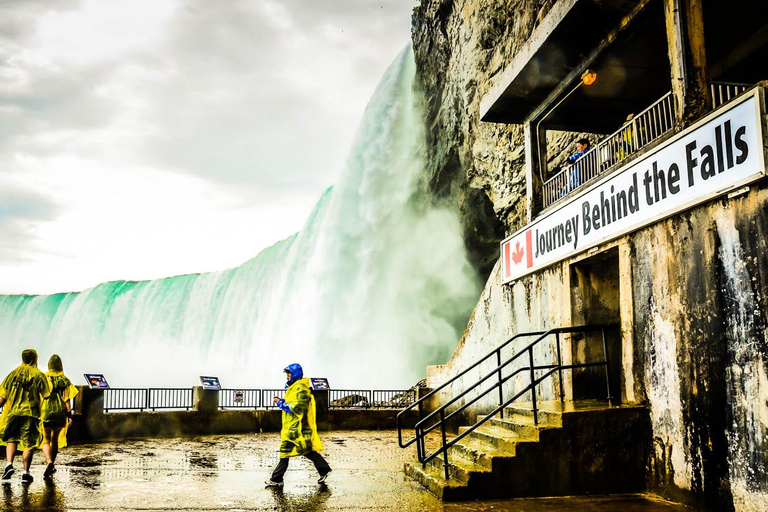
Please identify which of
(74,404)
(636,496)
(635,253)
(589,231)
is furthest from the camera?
(74,404)

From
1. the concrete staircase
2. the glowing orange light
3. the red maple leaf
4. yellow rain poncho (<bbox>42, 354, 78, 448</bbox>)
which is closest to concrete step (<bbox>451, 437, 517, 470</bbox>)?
the concrete staircase

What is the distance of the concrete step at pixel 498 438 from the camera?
7.22 meters

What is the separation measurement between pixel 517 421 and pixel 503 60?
17804 millimetres

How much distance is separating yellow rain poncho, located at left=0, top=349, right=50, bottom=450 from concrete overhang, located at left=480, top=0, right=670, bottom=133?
29.3ft

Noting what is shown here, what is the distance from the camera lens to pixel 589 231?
8.84 meters

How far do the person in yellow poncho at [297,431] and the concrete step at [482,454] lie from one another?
5.92 ft

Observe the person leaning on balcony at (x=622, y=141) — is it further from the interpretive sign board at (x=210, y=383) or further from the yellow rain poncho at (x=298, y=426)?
the interpretive sign board at (x=210, y=383)

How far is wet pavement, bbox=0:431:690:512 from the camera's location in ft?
21.4

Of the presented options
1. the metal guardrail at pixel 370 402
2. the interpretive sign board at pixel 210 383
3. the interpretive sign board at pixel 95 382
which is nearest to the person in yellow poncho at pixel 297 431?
the interpretive sign board at pixel 95 382

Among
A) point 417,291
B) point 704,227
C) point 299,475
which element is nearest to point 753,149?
point 704,227

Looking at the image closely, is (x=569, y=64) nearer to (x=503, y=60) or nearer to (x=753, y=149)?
(x=753, y=149)

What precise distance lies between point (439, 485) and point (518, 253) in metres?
5.45

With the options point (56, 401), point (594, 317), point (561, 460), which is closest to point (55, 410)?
point (56, 401)

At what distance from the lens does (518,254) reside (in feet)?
37.1
